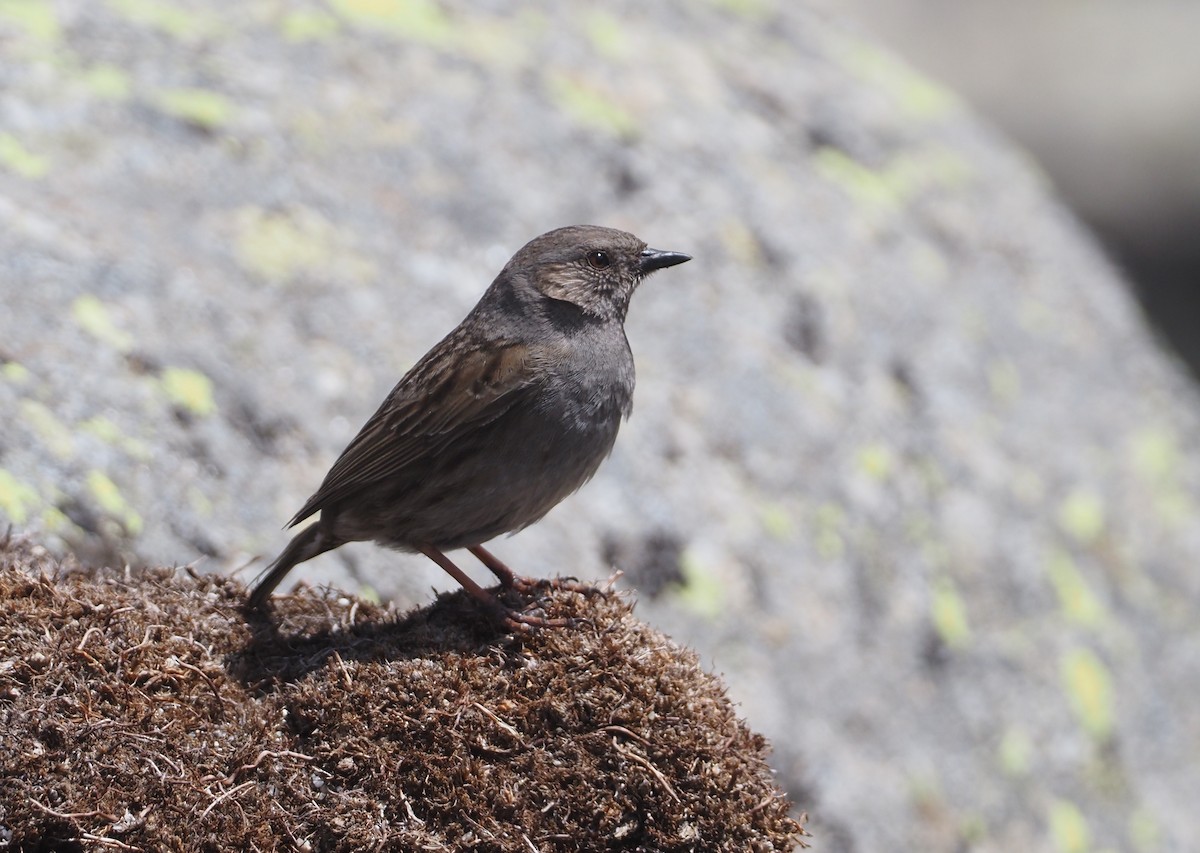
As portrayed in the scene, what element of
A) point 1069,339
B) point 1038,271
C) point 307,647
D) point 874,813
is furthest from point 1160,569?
point 307,647

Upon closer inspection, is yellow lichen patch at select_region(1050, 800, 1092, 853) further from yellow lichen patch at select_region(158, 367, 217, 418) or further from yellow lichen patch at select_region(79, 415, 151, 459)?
yellow lichen patch at select_region(79, 415, 151, 459)

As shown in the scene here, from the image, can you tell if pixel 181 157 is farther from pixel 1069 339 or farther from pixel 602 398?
pixel 1069 339

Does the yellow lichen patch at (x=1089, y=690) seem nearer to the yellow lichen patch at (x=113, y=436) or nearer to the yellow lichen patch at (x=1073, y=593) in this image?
the yellow lichen patch at (x=1073, y=593)

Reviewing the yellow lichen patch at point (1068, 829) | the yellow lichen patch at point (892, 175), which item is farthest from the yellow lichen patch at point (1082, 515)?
the yellow lichen patch at point (892, 175)

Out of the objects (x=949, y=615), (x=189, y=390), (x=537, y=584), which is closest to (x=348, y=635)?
(x=537, y=584)

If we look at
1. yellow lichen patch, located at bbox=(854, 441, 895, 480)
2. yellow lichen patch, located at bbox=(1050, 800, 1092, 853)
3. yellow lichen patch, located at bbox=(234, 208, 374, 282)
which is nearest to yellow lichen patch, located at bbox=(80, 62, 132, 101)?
yellow lichen patch, located at bbox=(234, 208, 374, 282)

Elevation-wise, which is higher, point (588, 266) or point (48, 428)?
point (588, 266)

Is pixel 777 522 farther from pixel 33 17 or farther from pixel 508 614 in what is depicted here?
pixel 33 17
